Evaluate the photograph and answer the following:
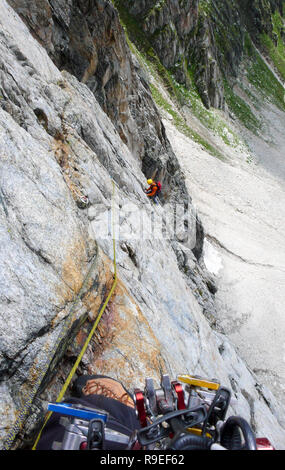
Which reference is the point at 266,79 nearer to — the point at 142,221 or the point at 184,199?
the point at 184,199

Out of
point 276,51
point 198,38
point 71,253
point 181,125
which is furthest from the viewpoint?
point 276,51

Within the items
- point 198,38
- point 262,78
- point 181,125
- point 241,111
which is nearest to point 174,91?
point 181,125

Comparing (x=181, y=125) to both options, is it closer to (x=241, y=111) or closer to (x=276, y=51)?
(x=241, y=111)

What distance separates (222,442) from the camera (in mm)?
2590

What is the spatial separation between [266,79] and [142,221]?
8470cm

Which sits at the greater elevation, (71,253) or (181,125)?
(181,125)

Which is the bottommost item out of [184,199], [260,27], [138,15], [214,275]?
[214,275]

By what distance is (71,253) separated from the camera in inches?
215

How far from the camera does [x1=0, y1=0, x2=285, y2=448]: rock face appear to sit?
4211mm

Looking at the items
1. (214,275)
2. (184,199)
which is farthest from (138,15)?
(214,275)

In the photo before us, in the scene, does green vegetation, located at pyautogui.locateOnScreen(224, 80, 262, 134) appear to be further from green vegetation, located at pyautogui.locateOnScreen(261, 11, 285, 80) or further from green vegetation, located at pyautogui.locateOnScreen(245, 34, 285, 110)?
green vegetation, located at pyautogui.locateOnScreen(261, 11, 285, 80)

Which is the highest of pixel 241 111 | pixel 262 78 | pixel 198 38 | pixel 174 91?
pixel 262 78

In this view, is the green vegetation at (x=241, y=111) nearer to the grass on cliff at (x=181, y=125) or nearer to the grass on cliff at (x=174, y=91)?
the grass on cliff at (x=174, y=91)

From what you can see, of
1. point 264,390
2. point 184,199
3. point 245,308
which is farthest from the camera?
point 184,199
